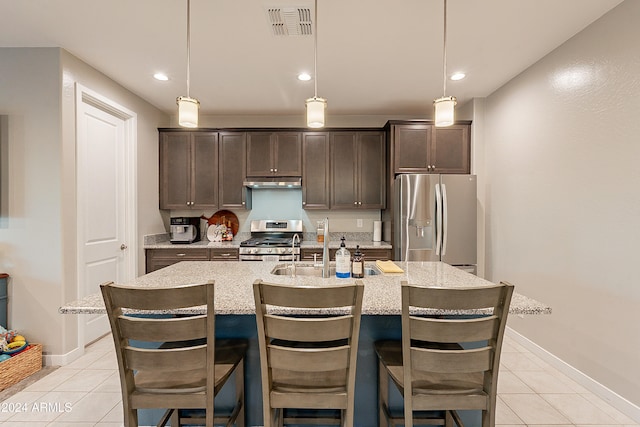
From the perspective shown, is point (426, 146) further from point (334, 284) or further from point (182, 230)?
point (182, 230)

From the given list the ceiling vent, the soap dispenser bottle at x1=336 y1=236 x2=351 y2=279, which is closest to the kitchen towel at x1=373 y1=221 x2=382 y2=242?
the soap dispenser bottle at x1=336 y1=236 x2=351 y2=279

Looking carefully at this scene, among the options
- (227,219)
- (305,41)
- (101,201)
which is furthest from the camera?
(227,219)

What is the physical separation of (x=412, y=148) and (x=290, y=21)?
2195 millimetres

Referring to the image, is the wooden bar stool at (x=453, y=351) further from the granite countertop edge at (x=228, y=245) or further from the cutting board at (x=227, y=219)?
the cutting board at (x=227, y=219)

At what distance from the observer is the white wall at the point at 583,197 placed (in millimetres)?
2119

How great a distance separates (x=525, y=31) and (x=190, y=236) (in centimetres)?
412

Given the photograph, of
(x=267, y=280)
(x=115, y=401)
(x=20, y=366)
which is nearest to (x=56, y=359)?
(x=20, y=366)

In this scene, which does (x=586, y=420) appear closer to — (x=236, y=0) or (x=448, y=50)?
(x=448, y=50)

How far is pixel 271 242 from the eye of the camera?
408cm

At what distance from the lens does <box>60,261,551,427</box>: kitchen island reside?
4.76 ft

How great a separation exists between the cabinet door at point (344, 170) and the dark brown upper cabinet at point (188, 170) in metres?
1.57

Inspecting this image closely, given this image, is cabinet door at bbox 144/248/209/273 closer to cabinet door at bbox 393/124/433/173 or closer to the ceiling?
the ceiling

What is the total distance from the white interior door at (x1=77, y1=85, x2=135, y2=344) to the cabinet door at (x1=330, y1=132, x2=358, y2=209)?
2.45m

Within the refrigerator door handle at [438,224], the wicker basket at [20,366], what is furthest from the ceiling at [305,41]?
the wicker basket at [20,366]
